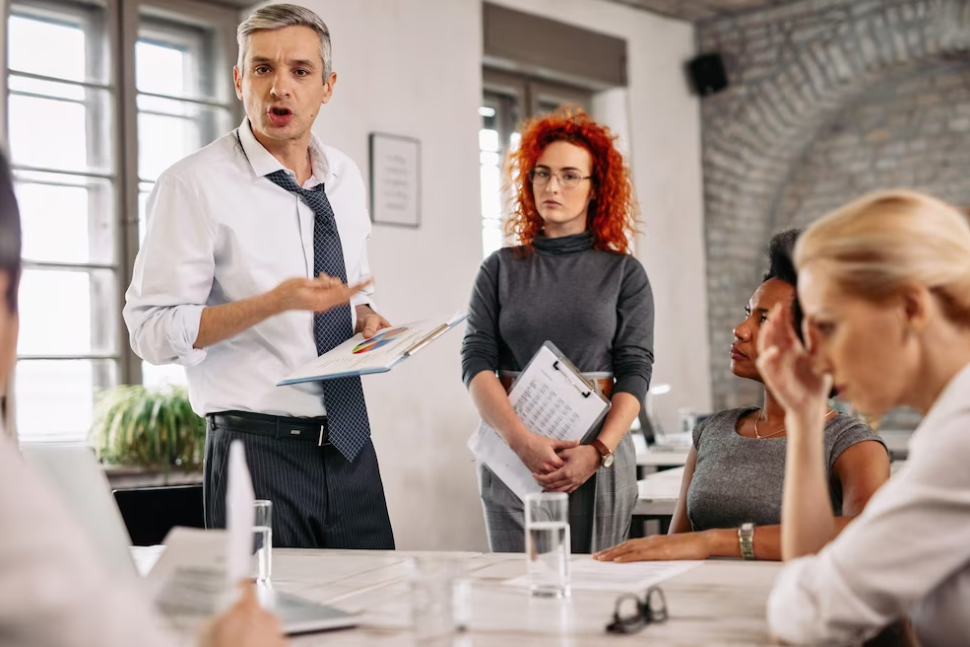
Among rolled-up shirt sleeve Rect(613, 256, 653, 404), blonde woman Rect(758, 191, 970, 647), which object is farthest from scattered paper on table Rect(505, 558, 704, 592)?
rolled-up shirt sleeve Rect(613, 256, 653, 404)

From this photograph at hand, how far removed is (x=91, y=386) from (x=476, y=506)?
1964 mm

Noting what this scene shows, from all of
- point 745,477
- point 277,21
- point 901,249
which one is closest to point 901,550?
point 901,249

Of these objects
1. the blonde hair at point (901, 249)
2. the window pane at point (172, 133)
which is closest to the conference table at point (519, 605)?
the blonde hair at point (901, 249)

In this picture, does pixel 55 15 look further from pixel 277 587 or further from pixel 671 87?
pixel 671 87

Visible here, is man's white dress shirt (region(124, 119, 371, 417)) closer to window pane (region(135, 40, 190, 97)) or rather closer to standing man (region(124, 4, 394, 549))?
standing man (region(124, 4, 394, 549))

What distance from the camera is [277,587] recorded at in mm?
1671

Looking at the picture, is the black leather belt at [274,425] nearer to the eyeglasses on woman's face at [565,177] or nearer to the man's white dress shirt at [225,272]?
the man's white dress shirt at [225,272]

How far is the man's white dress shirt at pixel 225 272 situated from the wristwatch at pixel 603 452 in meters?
0.83

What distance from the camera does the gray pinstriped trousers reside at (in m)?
2.13

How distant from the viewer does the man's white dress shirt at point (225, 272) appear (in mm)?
2115

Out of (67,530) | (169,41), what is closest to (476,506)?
(169,41)

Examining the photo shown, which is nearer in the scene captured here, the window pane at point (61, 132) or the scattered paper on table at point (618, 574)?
the scattered paper on table at point (618, 574)

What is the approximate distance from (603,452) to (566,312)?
0.38 metres

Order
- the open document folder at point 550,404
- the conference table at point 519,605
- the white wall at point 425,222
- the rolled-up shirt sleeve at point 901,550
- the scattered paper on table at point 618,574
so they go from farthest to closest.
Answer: the white wall at point 425,222 < the open document folder at point 550,404 < the scattered paper on table at point 618,574 < the conference table at point 519,605 < the rolled-up shirt sleeve at point 901,550
